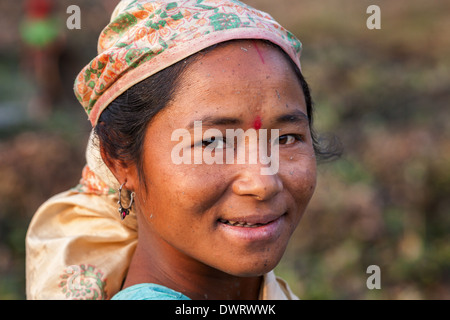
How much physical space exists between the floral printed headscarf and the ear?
0.21m

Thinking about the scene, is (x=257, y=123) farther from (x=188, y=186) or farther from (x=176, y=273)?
(x=176, y=273)

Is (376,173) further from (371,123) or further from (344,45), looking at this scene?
(344,45)

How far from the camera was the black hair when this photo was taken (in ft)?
6.49

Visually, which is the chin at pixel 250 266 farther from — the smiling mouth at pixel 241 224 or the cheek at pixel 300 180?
the cheek at pixel 300 180

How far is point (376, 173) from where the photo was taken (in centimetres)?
615

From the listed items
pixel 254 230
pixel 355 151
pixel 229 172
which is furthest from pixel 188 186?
pixel 355 151

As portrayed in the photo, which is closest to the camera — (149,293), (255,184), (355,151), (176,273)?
(255,184)

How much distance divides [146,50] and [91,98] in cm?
36

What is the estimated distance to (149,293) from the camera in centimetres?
196

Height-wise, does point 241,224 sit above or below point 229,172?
below

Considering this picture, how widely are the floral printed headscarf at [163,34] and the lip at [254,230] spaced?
0.62 metres

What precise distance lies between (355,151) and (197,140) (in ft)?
16.2

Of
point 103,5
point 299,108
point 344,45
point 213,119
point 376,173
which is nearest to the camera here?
point 213,119

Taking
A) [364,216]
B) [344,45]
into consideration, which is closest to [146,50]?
[364,216]
